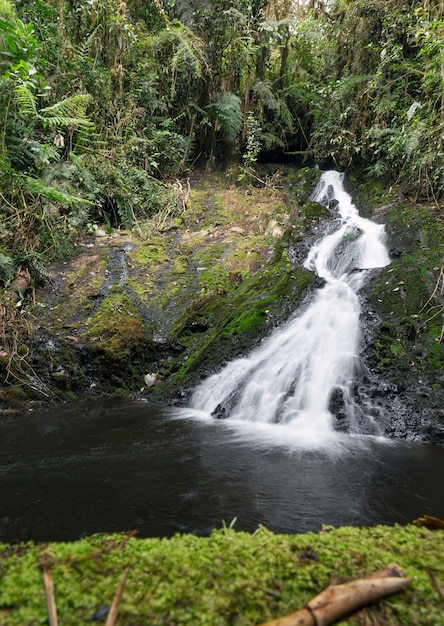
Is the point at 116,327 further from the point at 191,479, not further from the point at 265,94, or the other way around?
the point at 265,94

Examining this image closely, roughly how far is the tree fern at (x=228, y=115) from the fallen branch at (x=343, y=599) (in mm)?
12395

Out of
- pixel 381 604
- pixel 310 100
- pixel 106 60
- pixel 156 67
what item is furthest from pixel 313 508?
pixel 310 100

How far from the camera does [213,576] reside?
1.34 meters

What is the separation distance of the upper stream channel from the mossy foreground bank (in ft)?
2.94

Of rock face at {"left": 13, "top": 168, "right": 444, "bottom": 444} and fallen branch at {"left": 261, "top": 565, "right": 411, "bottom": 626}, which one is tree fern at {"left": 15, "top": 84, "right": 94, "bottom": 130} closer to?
rock face at {"left": 13, "top": 168, "right": 444, "bottom": 444}

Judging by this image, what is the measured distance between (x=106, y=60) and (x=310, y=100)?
7123 mm

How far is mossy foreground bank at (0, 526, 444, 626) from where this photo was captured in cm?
116

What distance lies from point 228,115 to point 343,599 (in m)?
12.5

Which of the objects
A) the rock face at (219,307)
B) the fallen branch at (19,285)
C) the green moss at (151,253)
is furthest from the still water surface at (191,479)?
the green moss at (151,253)

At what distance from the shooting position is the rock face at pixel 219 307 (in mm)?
5234

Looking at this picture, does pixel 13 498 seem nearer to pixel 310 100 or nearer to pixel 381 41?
pixel 381 41

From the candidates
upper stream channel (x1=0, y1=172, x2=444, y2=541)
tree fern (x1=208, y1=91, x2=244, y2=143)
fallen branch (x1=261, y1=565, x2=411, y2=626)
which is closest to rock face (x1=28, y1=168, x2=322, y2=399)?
upper stream channel (x1=0, y1=172, x2=444, y2=541)

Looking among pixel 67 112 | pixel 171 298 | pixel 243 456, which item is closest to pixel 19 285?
pixel 171 298

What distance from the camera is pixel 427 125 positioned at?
7.67 meters
